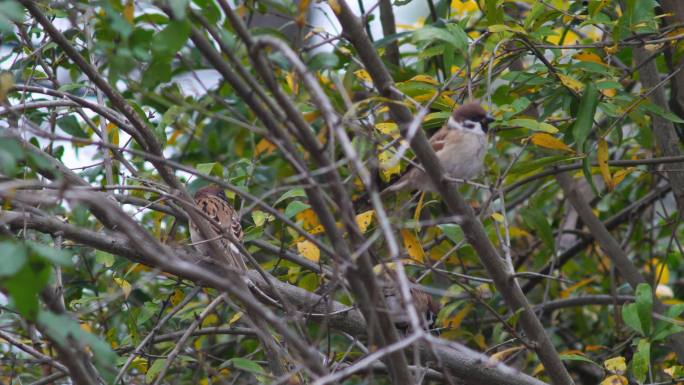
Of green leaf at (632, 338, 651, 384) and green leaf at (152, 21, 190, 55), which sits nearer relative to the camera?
green leaf at (152, 21, 190, 55)

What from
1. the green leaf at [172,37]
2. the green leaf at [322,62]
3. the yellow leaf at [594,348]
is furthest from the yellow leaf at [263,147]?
the green leaf at [172,37]

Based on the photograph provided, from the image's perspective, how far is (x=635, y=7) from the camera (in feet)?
9.43

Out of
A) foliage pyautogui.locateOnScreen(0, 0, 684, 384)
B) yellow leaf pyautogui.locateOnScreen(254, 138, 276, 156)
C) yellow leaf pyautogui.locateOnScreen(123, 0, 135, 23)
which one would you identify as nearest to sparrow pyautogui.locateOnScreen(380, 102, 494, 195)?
foliage pyautogui.locateOnScreen(0, 0, 684, 384)

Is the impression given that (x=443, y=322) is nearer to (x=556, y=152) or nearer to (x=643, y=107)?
(x=556, y=152)

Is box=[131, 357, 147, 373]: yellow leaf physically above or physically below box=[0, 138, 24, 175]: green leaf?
below

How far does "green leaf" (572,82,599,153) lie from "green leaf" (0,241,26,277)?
1987mm

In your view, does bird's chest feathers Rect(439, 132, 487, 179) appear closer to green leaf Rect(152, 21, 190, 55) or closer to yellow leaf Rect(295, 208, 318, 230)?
yellow leaf Rect(295, 208, 318, 230)

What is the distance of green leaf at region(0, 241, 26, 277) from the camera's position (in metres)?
1.39

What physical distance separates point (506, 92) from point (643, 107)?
594mm

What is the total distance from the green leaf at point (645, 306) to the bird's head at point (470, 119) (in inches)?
34.5

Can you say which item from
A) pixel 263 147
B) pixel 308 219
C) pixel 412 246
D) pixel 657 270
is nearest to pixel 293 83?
pixel 412 246

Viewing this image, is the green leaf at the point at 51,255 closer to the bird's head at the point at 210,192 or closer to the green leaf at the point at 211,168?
the green leaf at the point at 211,168

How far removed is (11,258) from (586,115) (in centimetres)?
208

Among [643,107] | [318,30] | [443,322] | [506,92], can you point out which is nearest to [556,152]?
[506,92]
